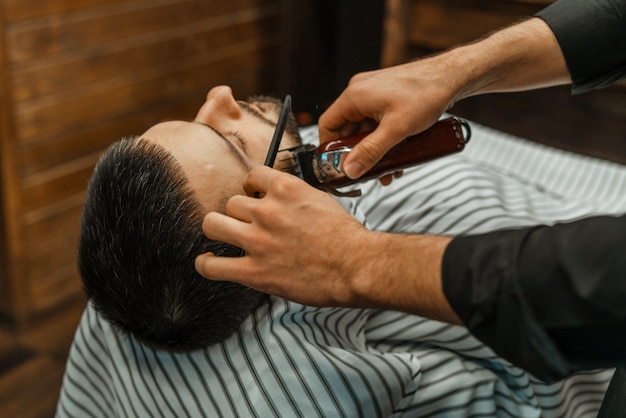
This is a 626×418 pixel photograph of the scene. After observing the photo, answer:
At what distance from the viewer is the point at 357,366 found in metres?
1.23

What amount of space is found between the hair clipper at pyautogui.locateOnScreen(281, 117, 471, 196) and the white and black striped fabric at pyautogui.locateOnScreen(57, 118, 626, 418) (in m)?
0.26

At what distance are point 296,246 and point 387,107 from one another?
17.8 inches

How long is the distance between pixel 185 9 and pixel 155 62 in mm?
268

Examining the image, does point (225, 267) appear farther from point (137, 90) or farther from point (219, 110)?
point (137, 90)

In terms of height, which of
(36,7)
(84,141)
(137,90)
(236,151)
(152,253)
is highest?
(36,7)

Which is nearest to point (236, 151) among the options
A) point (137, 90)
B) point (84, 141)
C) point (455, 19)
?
point (84, 141)

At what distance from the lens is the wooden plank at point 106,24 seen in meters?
2.29

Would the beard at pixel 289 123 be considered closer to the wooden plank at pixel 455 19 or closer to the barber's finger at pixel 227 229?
the barber's finger at pixel 227 229

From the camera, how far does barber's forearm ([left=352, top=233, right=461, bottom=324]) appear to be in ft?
2.91

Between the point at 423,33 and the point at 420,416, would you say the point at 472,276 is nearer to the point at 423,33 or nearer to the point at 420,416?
the point at 420,416

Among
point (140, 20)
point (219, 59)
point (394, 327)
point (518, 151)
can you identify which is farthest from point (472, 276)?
point (219, 59)

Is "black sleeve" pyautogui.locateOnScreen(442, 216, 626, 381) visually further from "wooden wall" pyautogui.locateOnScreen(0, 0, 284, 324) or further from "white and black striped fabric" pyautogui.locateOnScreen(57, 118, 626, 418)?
"wooden wall" pyautogui.locateOnScreen(0, 0, 284, 324)

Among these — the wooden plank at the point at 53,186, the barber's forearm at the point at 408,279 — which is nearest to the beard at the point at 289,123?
the barber's forearm at the point at 408,279

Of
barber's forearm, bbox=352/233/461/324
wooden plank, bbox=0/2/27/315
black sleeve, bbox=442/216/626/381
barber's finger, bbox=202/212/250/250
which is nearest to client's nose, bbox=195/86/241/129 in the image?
barber's finger, bbox=202/212/250/250
